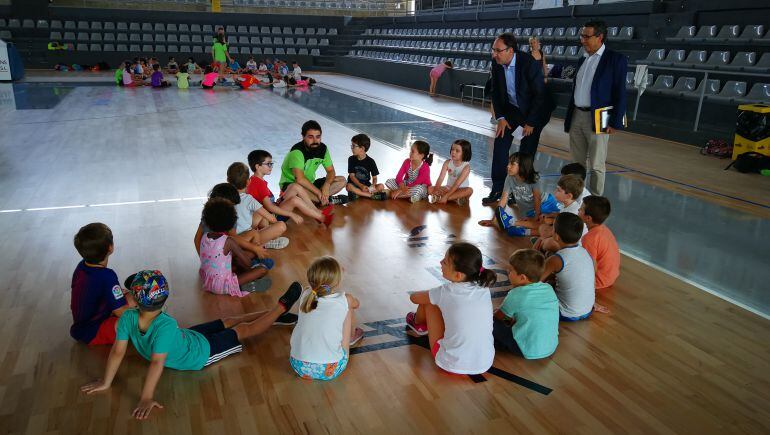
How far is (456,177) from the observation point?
18.0ft

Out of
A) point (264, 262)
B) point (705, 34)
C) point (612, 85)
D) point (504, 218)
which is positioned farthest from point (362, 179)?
point (705, 34)

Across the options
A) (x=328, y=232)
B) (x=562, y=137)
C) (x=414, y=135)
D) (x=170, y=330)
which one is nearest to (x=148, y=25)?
(x=414, y=135)

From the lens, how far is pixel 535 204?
461cm

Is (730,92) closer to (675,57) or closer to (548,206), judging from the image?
(675,57)

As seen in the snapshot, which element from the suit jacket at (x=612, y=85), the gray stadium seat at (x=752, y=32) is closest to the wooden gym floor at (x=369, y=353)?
the suit jacket at (x=612, y=85)

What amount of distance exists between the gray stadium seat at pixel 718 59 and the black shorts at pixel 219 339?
9.53m

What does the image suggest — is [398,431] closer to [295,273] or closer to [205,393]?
[205,393]

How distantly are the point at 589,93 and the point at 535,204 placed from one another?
3.85 feet

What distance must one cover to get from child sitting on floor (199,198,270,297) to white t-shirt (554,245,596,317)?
1768 mm

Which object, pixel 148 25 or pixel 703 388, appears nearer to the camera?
pixel 703 388

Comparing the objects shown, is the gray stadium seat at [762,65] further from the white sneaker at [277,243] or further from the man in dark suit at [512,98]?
the white sneaker at [277,243]

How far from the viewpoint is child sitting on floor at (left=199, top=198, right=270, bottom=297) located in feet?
10.6

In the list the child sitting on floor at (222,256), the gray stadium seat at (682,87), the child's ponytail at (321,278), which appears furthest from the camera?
the gray stadium seat at (682,87)

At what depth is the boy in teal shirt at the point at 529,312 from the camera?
2.76 metres
